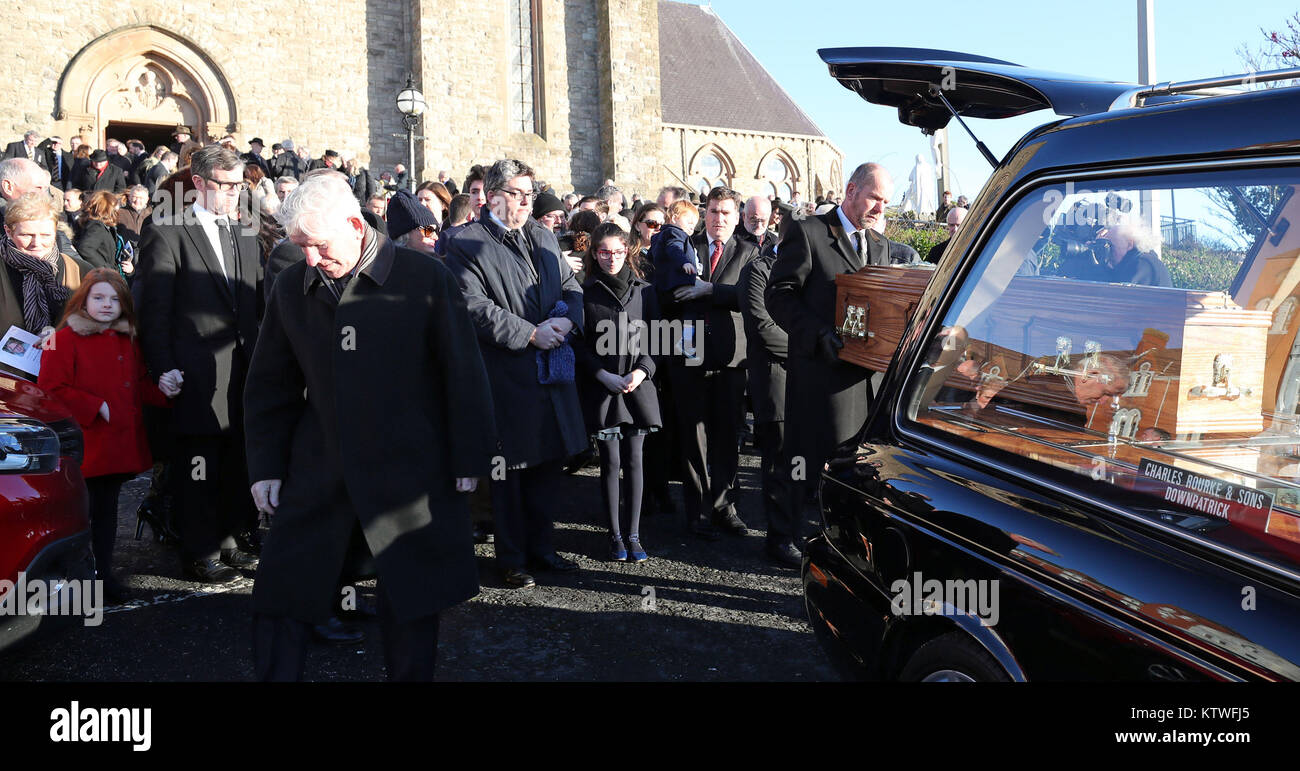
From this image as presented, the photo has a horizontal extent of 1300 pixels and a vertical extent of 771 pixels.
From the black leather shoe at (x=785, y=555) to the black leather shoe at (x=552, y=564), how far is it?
3.94 ft

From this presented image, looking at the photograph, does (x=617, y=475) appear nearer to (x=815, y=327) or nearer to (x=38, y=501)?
(x=815, y=327)

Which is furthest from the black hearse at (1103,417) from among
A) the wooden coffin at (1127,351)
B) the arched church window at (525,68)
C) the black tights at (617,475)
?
the arched church window at (525,68)

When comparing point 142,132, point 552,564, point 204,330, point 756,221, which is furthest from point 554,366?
point 142,132

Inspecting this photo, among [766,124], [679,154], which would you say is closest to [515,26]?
[679,154]

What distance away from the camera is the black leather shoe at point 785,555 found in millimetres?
5656

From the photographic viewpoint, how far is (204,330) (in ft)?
17.1

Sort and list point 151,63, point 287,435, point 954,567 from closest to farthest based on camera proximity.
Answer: point 954,567 < point 287,435 < point 151,63

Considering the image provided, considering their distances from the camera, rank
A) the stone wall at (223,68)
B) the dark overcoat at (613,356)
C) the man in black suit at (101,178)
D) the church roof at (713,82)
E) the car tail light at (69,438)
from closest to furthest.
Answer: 1. the car tail light at (69,438)
2. the dark overcoat at (613,356)
3. the man in black suit at (101,178)
4. the stone wall at (223,68)
5. the church roof at (713,82)

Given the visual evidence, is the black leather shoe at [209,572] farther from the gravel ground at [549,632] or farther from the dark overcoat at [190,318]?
the dark overcoat at [190,318]

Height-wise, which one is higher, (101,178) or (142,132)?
(142,132)

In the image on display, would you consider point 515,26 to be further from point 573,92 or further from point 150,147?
point 150,147

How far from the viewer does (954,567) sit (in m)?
2.12

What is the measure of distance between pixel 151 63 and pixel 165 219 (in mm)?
20742

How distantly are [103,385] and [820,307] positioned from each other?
3.82 metres
